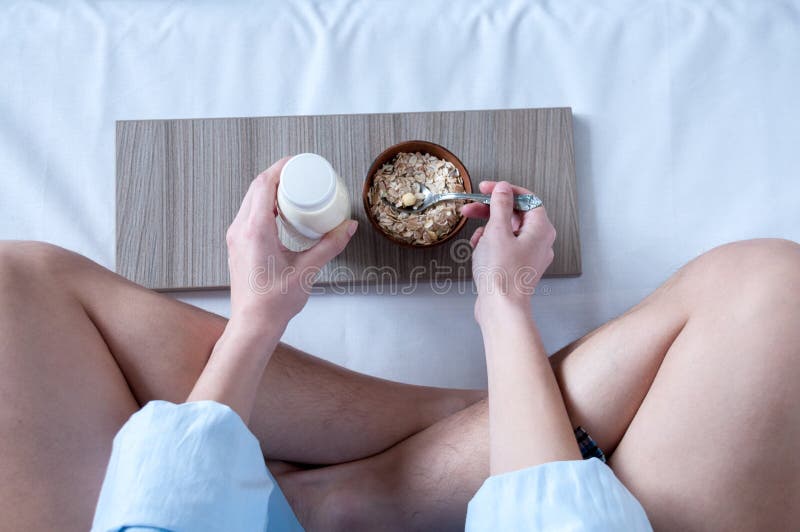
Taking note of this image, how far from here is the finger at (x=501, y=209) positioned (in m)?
0.62

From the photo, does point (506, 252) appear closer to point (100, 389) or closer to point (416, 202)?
point (416, 202)

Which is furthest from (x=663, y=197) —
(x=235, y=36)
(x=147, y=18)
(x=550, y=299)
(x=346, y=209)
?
(x=147, y=18)

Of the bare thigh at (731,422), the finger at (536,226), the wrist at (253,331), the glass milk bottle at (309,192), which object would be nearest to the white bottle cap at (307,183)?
the glass milk bottle at (309,192)

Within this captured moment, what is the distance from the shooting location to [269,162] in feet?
2.41

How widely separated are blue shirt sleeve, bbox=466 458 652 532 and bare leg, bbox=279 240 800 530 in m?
0.10

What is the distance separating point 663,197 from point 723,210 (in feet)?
0.25

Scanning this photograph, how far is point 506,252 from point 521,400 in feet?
0.52

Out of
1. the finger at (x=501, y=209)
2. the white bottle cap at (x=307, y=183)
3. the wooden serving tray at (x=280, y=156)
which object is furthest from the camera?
the wooden serving tray at (x=280, y=156)

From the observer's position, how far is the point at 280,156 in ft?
2.42

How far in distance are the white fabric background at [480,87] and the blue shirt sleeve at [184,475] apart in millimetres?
309

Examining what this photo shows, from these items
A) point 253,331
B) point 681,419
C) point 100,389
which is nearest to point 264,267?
point 253,331

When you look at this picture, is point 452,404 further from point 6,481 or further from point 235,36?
point 235,36

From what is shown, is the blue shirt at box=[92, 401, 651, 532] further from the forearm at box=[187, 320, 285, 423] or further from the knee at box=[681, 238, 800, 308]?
the knee at box=[681, 238, 800, 308]

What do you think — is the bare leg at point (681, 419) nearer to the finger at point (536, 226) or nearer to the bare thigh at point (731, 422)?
the bare thigh at point (731, 422)
